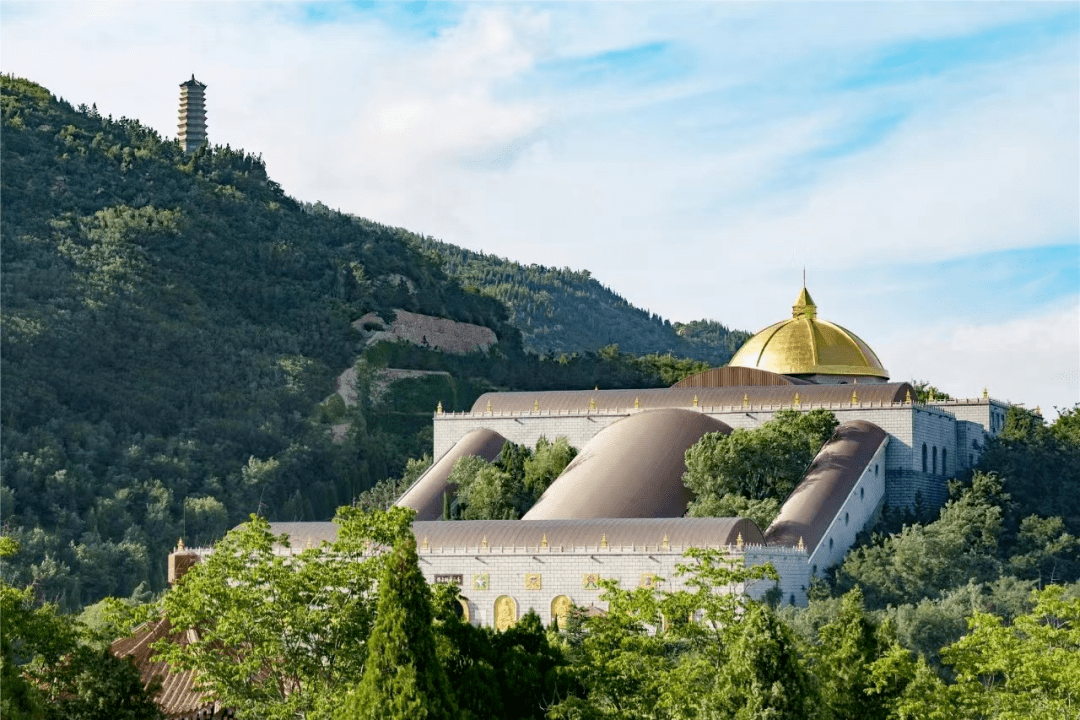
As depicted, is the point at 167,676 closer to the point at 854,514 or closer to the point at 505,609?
the point at 505,609

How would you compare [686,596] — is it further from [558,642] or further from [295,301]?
[295,301]

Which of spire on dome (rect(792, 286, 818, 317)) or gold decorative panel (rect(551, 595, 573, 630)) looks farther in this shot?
spire on dome (rect(792, 286, 818, 317))

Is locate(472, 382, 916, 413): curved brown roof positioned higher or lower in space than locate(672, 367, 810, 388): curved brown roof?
lower

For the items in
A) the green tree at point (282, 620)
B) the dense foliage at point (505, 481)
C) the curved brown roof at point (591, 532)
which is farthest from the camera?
the dense foliage at point (505, 481)

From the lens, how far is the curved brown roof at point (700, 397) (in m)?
82.9

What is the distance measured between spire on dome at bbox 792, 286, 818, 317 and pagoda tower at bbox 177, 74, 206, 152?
225 feet

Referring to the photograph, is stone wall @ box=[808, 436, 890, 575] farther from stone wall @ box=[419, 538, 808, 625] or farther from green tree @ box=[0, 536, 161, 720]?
green tree @ box=[0, 536, 161, 720]

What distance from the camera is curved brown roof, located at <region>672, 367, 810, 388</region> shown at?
285 feet

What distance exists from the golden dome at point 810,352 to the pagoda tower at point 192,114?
7025 cm

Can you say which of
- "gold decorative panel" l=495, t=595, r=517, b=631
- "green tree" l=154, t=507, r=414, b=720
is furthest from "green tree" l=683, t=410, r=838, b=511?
"green tree" l=154, t=507, r=414, b=720

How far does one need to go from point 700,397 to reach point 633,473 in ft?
26.5

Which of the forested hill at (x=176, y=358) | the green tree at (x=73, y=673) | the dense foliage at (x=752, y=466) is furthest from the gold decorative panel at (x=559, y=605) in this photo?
the forested hill at (x=176, y=358)

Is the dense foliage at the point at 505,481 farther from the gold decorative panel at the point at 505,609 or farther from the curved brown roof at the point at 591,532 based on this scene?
the gold decorative panel at the point at 505,609

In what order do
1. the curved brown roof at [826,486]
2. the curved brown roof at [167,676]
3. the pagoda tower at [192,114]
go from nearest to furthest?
the curved brown roof at [167,676] < the curved brown roof at [826,486] < the pagoda tower at [192,114]
